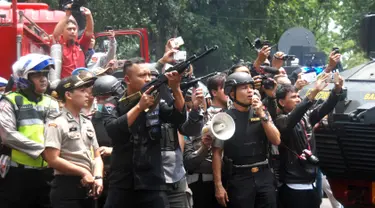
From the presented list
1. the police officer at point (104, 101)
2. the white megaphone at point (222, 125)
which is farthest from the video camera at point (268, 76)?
the police officer at point (104, 101)

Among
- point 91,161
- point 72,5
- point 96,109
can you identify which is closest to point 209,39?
point 72,5

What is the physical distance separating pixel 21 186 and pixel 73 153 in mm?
764

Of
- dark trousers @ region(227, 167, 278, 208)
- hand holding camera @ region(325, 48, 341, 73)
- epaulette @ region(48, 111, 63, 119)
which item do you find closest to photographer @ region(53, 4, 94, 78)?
Result: epaulette @ region(48, 111, 63, 119)

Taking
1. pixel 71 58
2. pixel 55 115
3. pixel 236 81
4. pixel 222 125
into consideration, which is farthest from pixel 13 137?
pixel 71 58

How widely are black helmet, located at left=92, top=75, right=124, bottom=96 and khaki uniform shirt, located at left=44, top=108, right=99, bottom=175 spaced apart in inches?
43.7

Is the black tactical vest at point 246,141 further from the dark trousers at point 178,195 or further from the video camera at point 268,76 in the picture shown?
the dark trousers at point 178,195

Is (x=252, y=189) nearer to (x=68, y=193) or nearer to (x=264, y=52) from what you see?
(x=264, y=52)

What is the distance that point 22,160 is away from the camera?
7.93 meters

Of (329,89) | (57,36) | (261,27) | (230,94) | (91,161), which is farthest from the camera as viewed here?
(261,27)

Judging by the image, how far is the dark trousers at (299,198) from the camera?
8.80 meters

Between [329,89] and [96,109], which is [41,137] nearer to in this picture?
[96,109]

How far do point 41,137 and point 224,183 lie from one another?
1878mm

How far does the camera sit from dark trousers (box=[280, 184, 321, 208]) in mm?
8805

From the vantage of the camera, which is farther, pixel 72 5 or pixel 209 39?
pixel 209 39
